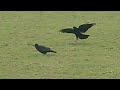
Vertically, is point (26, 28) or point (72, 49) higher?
point (72, 49)

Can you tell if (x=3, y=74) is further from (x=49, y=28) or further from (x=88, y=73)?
(x=49, y=28)

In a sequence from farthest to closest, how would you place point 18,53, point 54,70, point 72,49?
point 72,49, point 18,53, point 54,70

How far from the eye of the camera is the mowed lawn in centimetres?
491

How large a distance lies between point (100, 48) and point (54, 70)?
8.14ft

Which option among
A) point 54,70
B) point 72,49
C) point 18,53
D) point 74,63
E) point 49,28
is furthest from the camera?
point 49,28

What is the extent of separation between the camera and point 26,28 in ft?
35.8

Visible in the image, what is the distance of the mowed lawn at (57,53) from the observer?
491 centimetres

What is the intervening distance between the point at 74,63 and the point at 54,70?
714mm

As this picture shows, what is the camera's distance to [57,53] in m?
6.76
